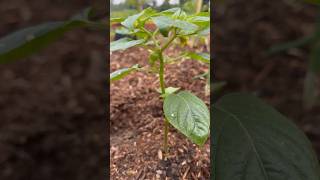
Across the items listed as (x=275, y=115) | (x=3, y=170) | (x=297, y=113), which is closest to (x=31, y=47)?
(x=275, y=115)

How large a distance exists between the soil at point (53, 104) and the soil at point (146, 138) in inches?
16.6

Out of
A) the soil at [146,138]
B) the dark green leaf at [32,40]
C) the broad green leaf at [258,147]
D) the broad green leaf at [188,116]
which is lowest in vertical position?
the broad green leaf at [258,147]

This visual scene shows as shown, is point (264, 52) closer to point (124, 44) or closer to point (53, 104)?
point (53, 104)

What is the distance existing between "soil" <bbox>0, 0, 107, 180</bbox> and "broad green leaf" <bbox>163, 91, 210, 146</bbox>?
55cm

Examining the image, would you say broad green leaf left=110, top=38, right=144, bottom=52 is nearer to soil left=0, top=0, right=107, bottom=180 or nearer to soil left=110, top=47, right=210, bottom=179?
soil left=110, top=47, right=210, bottom=179

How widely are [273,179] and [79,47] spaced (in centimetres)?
100

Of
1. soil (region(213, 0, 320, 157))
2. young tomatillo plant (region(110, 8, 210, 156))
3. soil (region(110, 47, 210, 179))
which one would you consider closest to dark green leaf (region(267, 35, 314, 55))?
soil (region(213, 0, 320, 157))

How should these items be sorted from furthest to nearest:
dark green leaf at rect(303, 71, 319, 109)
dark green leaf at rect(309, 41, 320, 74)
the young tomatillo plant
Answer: dark green leaf at rect(303, 71, 319, 109)
dark green leaf at rect(309, 41, 320, 74)
the young tomatillo plant

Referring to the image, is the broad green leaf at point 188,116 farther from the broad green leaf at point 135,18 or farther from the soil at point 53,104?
the soil at point 53,104

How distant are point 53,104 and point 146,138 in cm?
83

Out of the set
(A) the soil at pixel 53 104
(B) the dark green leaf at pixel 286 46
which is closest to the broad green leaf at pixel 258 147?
(A) the soil at pixel 53 104

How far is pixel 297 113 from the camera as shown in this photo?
1.27 meters

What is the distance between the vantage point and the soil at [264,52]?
1.33m

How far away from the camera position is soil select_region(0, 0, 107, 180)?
1.14 meters
